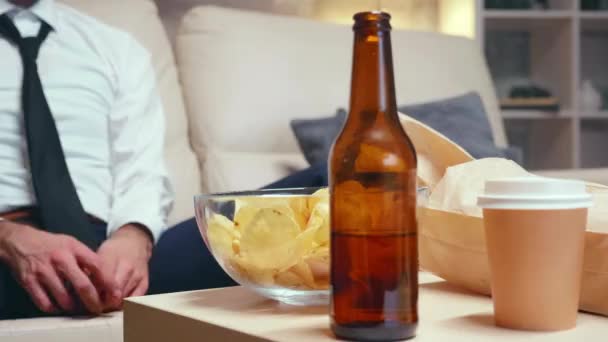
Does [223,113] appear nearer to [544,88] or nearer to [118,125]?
[118,125]

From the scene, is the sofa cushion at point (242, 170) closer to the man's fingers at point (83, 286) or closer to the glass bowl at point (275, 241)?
the man's fingers at point (83, 286)

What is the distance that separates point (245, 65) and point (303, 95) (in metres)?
0.17

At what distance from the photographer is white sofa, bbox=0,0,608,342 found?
84.4 inches

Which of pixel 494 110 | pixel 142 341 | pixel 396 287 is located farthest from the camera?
pixel 494 110

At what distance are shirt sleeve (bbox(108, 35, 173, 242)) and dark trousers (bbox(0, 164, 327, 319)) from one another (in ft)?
0.19

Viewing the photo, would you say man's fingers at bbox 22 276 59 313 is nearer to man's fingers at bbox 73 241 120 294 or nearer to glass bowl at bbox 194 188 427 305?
man's fingers at bbox 73 241 120 294

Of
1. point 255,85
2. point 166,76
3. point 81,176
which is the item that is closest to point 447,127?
point 255,85

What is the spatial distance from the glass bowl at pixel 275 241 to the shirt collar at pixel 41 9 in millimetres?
1085

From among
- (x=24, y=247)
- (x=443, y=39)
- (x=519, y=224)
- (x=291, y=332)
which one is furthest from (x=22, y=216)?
(x=443, y=39)

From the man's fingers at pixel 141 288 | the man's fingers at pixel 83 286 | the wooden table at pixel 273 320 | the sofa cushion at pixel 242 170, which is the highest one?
the wooden table at pixel 273 320

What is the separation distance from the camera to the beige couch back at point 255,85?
2.18m

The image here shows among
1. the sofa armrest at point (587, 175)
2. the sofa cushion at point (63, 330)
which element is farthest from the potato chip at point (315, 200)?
the sofa armrest at point (587, 175)

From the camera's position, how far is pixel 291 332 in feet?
2.28

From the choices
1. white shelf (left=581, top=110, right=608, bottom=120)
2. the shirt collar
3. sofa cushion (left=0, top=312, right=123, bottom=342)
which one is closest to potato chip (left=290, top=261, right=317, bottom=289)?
sofa cushion (left=0, top=312, right=123, bottom=342)
